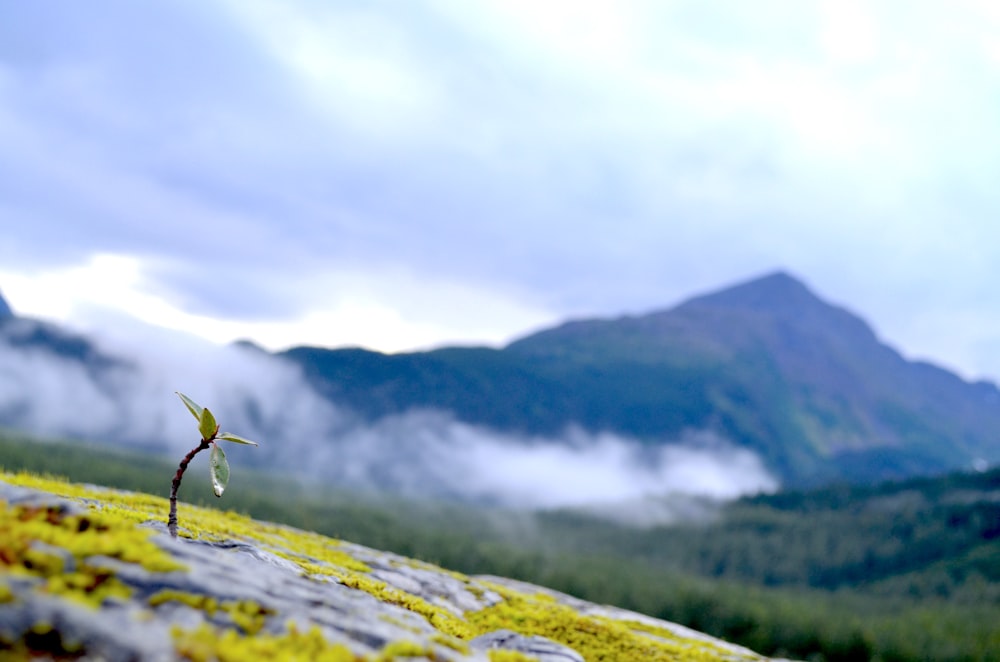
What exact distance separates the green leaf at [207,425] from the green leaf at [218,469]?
0.48 metres

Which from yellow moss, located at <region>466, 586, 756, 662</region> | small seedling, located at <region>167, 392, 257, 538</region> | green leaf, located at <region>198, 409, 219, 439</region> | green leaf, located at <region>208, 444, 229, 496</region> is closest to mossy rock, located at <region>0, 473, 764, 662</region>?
green leaf, located at <region>208, 444, 229, 496</region>

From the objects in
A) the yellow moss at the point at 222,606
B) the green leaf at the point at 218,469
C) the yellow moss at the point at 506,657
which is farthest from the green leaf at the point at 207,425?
the yellow moss at the point at 506,657

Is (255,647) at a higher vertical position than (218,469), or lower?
lower

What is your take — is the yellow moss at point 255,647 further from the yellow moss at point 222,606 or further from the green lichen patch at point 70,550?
the green lichen patch at point 70,550

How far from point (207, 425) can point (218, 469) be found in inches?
45.3

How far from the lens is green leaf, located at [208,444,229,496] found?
13.8 m

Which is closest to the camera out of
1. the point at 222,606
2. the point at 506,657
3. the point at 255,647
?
the point at 255,647

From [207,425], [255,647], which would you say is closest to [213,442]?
[207,425]

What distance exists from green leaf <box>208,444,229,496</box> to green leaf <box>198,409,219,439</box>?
1.57 feet

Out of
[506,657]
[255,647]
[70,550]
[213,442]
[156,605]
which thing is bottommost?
[506,657]

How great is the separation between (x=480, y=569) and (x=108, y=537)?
17438 centimetres

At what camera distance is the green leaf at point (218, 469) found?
543 inches

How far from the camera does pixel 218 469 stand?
14.0 m

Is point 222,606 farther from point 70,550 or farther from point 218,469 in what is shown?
point 218,469
